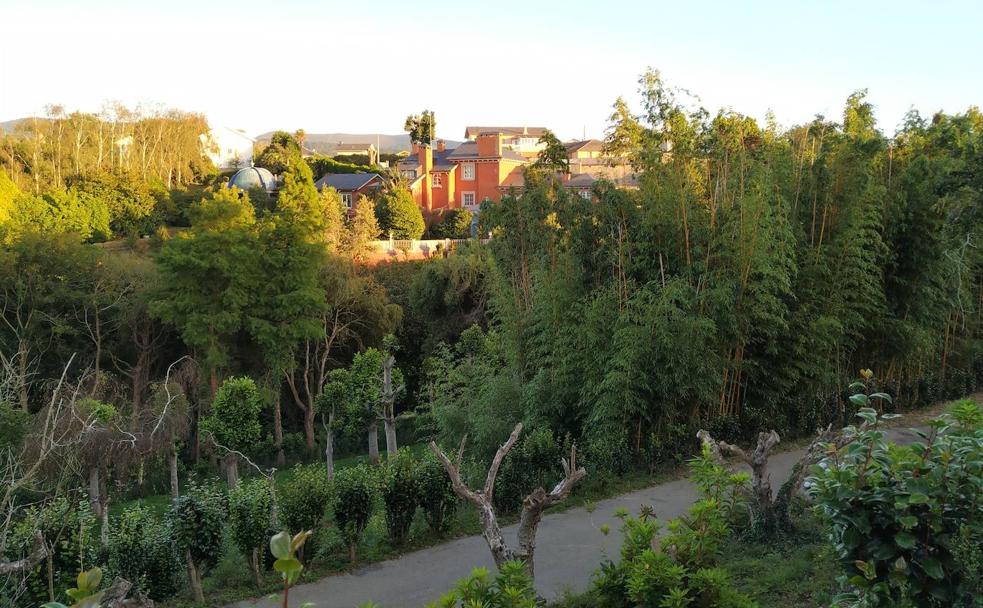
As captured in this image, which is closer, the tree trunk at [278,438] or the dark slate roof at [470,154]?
the tree trunk at [278,438]

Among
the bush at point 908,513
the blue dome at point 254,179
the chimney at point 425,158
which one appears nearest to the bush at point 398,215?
→ the chimney at point 425,158

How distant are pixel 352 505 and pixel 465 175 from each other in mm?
34608

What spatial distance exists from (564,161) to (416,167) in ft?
106

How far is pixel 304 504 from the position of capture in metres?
5.94

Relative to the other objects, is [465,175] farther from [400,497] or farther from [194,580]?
[194,580]

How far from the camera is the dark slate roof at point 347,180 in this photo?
42219 mm

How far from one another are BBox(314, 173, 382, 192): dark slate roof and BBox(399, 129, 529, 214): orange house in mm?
3380

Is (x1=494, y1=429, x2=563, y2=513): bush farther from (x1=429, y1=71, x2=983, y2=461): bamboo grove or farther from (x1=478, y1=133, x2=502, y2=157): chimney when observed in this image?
(x1=478, y1=133, x2=502, y2=157): chimney

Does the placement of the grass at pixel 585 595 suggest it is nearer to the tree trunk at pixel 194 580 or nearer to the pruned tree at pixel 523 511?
the tree trunk at pixel 194 580

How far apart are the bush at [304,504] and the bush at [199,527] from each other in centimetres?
48

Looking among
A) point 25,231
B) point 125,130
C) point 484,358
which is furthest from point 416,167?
point 484,358

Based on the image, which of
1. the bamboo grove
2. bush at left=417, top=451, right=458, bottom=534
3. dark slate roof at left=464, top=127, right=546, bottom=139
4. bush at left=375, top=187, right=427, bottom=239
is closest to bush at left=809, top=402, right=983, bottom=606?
bush at left=417, top=451, right=458, bottom=534

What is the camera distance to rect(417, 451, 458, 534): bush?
6556 millimetres

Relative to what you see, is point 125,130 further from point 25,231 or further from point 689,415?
point 689,415
